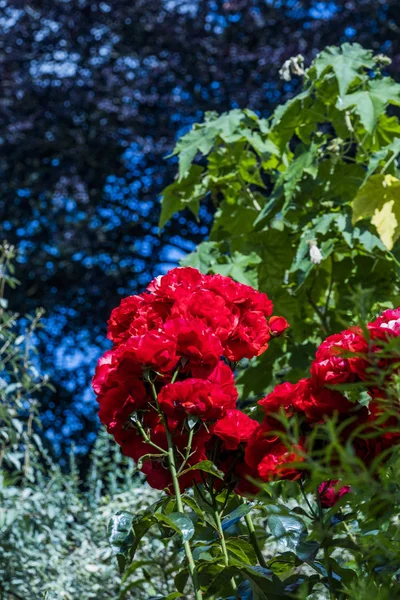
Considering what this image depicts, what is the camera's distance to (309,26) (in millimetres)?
7785

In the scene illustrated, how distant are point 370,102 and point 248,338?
1076mm

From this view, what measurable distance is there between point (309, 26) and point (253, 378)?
609cm

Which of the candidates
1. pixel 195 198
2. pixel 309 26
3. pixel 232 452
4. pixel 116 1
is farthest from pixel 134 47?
pixel 232 452

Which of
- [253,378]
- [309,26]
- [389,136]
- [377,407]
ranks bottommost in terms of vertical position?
[377,407]

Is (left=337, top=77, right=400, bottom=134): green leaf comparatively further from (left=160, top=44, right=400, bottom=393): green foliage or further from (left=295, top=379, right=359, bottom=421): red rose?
(left=295, top=379, right=359, bottom=421): red rose

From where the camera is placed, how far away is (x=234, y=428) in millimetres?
1302

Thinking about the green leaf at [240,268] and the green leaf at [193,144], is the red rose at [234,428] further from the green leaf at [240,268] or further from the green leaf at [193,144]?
the green leaf at [193,144]

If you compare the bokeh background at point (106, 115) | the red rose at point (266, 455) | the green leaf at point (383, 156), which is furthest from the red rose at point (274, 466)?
the bokeh background at point (106, 115)

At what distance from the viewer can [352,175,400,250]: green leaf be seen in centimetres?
211

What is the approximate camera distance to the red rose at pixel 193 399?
1.25 m

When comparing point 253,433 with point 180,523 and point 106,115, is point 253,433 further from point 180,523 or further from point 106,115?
point 106,115

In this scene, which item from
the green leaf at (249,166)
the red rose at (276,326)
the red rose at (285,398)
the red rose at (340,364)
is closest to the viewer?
the red rose at (340,364)

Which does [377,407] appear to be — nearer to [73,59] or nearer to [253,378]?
[253,378]

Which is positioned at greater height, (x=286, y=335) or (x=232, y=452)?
(x=286, y=335)
